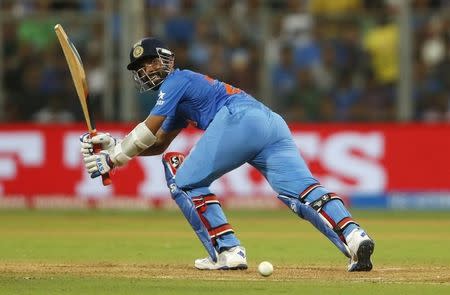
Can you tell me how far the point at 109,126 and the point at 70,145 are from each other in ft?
2.29

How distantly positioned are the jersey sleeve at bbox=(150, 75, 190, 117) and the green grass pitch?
4.36 feet

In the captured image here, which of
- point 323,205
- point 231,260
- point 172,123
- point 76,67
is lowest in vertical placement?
point 231,260

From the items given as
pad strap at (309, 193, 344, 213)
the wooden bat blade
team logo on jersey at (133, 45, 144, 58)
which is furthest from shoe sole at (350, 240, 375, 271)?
the wooden bat blade

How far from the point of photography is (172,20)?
18.7 m

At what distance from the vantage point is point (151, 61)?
9.73 meters

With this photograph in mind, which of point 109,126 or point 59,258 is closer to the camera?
point 59,258

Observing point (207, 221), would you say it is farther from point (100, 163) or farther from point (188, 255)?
point (188, 255)

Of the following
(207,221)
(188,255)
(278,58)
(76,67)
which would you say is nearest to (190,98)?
(207,221)

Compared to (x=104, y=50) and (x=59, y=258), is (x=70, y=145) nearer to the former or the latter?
(x=104, y=50)

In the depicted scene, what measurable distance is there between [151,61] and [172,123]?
1.85 feet

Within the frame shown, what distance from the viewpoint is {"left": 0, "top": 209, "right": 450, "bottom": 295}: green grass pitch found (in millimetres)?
8750

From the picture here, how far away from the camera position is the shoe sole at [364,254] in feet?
30.4

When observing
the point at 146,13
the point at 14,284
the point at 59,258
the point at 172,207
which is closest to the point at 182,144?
the point at 172,207

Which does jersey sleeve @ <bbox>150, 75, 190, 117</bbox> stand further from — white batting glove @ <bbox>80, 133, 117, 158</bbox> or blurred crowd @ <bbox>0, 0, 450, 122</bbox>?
blurred crowd @ <bbox>0, 0, 450, 122</bbox>
